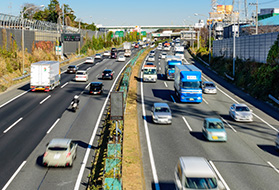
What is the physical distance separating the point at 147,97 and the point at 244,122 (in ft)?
45.9

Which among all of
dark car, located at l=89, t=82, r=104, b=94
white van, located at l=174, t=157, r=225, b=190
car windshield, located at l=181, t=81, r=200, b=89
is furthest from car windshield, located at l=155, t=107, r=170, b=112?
white van, located at l=174, t=157, r=225, b=190

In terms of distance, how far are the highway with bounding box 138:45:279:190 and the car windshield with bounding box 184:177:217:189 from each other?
3.50m

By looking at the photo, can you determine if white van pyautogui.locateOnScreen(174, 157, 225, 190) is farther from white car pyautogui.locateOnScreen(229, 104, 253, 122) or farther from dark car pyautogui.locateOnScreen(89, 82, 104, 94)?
dark car pyautogui.locateOnScreen(89, 82, 104, 94)

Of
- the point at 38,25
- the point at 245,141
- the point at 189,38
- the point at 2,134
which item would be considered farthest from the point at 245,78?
the point at 189,38

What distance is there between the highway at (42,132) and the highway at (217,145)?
14.9 feet

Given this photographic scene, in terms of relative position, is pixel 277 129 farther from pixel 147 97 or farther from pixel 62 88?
pixel 62 88

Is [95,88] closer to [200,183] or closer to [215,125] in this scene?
[215,125]

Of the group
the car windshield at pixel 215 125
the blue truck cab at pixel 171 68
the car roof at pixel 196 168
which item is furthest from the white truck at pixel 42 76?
the car roof at pixel 196 168

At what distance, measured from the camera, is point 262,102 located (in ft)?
136

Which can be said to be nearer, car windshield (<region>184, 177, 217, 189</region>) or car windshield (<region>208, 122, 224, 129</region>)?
car windshield (<region>184, 177, 217, 189</region>)

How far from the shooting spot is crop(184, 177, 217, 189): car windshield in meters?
14.3

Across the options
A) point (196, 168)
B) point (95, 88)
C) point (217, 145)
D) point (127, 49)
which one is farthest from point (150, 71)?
point (127, 49)

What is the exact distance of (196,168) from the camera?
14.8 metres

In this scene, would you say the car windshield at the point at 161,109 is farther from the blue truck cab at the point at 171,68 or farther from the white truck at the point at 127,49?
the white truck at the point at 127,49
